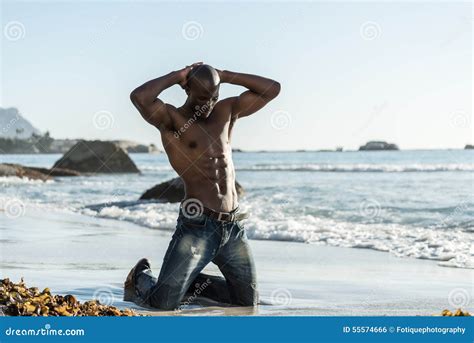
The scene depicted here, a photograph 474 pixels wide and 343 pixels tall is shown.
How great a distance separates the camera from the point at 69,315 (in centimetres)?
490

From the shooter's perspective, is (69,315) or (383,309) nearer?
(69,315)

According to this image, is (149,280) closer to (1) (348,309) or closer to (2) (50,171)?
(1) (348,309)

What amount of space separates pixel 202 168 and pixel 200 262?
0.68 meters

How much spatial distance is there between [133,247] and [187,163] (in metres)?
4.16

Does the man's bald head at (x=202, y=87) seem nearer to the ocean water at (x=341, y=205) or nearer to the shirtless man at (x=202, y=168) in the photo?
the shirtless man at (x=202, y=168)

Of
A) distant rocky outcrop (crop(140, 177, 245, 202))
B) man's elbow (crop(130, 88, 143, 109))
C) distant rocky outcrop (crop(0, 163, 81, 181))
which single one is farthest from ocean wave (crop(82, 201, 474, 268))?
distant rocky outcrop (crop(0, 163, 81, 181))

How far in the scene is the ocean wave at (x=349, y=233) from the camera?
9.31m

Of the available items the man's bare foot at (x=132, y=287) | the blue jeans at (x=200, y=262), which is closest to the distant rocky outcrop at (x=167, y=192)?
the man's bare foot at (x=132, y=287)

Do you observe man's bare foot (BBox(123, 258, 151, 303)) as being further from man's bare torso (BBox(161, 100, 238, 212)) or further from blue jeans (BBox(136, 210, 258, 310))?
man's bare torso (BBox(161, 100, 238, 212))

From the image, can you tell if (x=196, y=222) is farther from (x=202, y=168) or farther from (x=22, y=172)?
(x=22, y=172)

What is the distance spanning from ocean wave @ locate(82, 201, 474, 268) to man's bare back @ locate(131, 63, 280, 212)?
3.66 meters

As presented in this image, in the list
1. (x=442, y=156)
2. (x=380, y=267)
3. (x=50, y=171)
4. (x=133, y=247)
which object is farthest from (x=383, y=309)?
(x=442, y=156)

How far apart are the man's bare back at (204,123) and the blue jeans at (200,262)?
172mm

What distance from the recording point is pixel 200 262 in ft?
18.5
